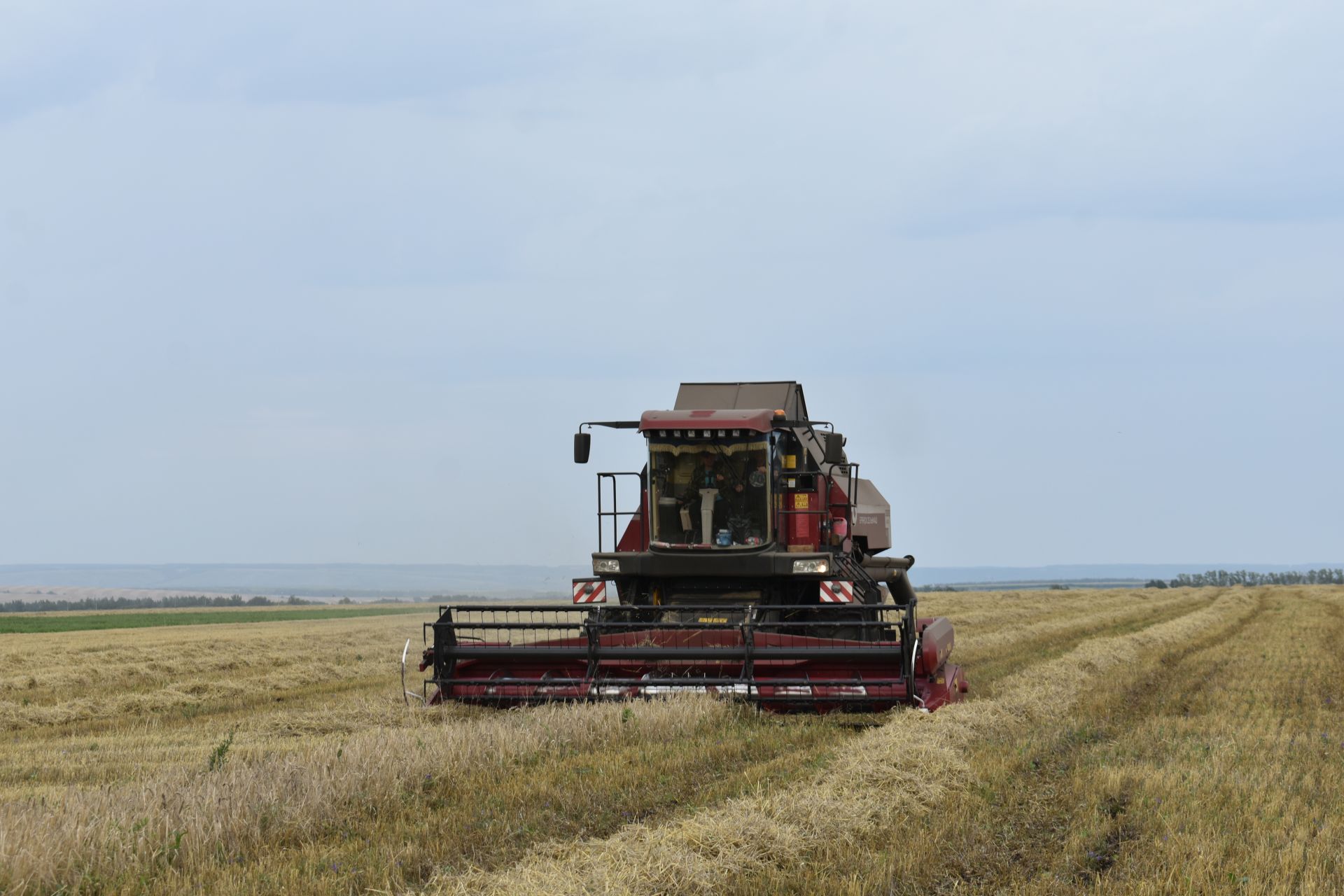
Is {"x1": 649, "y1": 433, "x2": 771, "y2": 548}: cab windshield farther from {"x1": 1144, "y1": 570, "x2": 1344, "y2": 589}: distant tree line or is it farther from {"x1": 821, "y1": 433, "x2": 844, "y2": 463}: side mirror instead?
{"x1": 1144, "y1": 570, "x2": 1344, "y2": 589}: distant tree line

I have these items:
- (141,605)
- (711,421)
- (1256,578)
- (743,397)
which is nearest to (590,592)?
(711,421)

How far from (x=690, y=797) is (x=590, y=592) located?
6017 mm

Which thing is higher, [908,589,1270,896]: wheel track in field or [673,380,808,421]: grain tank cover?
[673,380,808,421]: grain tank cover

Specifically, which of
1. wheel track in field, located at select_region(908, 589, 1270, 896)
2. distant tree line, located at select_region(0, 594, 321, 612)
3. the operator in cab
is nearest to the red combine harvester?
the operator in cab

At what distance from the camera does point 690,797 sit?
259 inches

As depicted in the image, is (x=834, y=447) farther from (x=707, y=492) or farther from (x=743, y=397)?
(x=743, y=397)

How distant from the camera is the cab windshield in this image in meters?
12.2

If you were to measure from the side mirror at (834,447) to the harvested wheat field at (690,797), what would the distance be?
2.62 m

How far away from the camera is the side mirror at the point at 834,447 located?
11.5 m

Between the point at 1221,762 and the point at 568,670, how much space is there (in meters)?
5.39

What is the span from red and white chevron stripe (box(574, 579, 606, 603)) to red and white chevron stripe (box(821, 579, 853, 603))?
2.24 m

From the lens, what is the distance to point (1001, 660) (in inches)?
619

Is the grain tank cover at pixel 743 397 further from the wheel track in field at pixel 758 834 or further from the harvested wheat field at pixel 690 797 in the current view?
the wheel track in field at pixel 758 834

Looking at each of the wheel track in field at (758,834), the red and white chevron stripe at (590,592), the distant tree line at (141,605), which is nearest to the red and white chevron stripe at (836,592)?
the red and white chevron stripe at (590,592)
